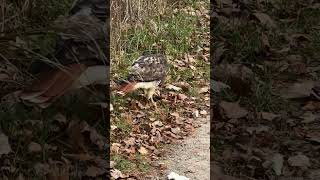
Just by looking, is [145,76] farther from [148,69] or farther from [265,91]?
[265,91]

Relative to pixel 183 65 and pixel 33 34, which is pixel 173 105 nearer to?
pixel 183 65

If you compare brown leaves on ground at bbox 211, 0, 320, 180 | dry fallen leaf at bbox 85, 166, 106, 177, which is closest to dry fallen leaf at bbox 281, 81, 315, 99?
brown leaves on ground at bbox 211, 0, 320, 180

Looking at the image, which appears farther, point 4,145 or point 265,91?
point 265,91

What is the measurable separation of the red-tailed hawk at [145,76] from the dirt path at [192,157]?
498 mm

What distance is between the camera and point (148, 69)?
4.51m

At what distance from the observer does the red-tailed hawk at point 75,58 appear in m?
4.05

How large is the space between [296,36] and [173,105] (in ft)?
4.77

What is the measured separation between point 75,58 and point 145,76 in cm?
50

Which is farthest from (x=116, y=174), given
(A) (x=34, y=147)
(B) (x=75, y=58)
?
(B) (x=75, y=58)

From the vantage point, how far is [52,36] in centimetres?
438

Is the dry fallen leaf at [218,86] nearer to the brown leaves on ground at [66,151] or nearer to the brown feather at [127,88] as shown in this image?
the brown feather at [127,88]

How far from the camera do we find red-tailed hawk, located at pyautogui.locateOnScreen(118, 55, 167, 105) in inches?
175

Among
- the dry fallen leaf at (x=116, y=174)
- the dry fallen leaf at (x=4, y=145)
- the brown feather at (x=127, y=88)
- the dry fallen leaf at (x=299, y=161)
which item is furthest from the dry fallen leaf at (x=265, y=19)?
the dry fallen leaf at (x=4, y=145)

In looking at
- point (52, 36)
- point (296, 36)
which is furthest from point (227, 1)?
point (52, 36)
